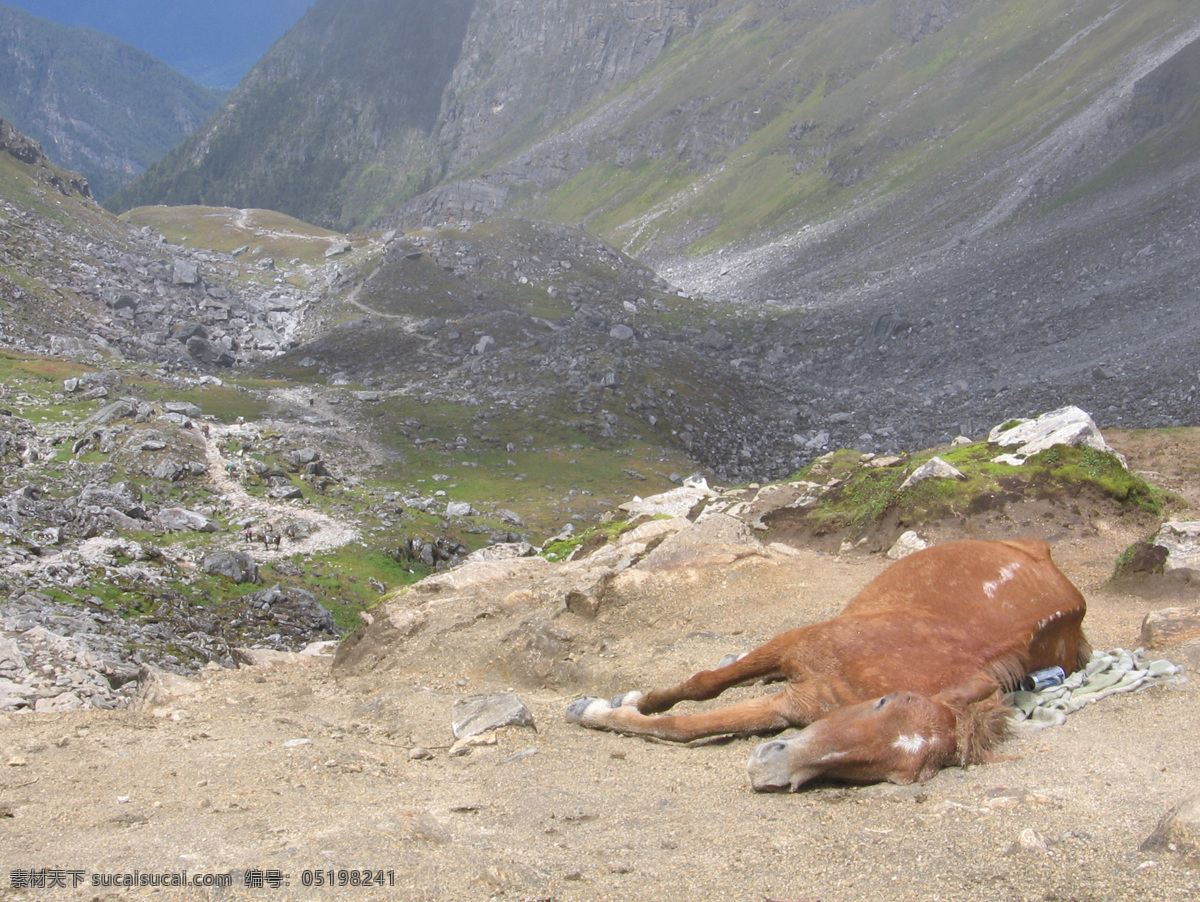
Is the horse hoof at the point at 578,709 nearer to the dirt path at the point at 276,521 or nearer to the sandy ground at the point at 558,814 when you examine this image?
the sandy ground at the point at 558,814

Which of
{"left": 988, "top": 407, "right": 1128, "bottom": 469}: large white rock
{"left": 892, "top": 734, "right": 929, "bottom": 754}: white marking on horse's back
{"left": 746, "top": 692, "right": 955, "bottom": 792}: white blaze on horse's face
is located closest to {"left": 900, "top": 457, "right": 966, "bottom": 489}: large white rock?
{"left": 988, "top": 407, "right": 1128, "bottom": 469}: large white rock

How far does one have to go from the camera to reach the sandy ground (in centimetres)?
473

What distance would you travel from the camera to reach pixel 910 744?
6020 millimetres

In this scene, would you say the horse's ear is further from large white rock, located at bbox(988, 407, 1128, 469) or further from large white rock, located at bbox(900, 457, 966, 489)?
large white rock, located at bbox(988, 407, 1128, 469)

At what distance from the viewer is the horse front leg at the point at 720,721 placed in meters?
6.91

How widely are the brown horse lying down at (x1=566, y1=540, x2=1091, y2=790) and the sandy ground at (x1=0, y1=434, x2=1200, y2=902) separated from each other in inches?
7.7

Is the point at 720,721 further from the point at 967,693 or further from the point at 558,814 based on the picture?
the point at 967,693

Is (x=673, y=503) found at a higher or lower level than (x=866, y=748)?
lower

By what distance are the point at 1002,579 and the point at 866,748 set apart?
271 cm

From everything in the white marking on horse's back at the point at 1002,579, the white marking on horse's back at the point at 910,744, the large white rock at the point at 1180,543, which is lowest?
the large white rock at the point at 1180,543

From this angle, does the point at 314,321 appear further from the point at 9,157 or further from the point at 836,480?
the point at 836,480

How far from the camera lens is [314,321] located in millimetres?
72000

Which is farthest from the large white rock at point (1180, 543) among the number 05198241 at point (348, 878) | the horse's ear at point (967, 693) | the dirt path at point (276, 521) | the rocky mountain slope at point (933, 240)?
the rocky mountain slope at point (933, 240)

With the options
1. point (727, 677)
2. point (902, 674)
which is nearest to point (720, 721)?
point (727, 677)
